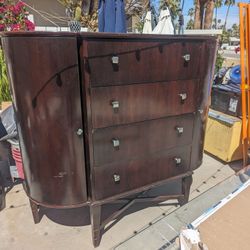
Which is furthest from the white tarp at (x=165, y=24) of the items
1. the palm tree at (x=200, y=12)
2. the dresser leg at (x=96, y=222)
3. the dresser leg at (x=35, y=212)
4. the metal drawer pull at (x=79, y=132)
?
the palm tree at (x=200, y=12)

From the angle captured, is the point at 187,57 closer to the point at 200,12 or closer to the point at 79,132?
the point at 79,132

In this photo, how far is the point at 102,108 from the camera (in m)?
1.33

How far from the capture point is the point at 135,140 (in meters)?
1.52

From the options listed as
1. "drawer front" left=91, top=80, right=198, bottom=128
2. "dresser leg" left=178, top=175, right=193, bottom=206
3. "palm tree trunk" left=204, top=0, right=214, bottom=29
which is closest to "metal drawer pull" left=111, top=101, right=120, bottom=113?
"drawer front" left=91, top=80, right=198, bottom=128

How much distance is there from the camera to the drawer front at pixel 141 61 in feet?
4.09

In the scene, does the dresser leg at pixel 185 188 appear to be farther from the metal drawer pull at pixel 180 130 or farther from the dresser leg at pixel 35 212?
the dresser leg at pixel 35 212

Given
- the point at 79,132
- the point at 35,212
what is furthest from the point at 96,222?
the point at 79,132

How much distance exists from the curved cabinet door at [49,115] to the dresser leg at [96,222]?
106 millimetres

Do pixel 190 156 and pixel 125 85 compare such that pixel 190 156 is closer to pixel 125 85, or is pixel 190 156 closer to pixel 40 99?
pixel 125 85

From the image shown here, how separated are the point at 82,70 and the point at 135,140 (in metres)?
0.55

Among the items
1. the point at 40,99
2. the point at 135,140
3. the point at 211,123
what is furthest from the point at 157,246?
the point at 211,123

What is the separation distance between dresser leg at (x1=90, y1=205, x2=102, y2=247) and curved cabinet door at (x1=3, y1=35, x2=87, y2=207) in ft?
0.35

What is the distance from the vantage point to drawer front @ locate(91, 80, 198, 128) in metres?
1.33

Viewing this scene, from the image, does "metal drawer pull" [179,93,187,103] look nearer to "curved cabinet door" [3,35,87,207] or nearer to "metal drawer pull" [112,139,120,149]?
"metal drawer pull" [112,139,120,149]
